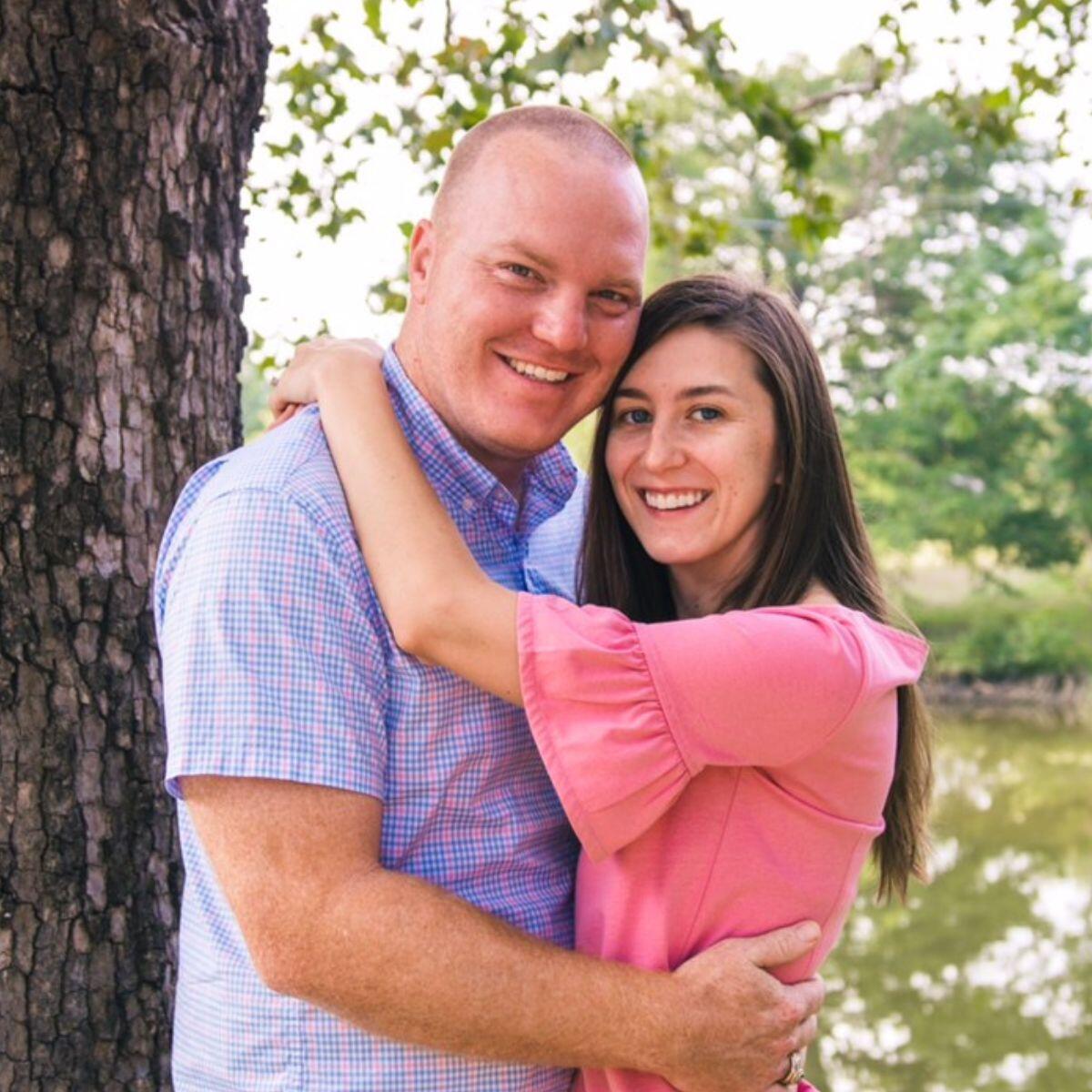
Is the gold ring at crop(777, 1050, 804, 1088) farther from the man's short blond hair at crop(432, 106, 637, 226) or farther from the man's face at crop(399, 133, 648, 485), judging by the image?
the man's short blond hair at crop(432, 106, 637, 226)

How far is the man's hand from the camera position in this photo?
77.4 inches

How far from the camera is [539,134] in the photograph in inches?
87.8

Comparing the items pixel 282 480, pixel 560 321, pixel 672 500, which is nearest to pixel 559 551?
pixel 672 500

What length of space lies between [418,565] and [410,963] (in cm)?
48

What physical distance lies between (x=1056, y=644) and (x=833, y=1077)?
1234 cm

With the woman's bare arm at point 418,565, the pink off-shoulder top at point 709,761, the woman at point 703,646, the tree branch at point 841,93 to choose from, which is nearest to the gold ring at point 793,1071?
the woman at point 703,646

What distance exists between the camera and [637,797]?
6.30 ft

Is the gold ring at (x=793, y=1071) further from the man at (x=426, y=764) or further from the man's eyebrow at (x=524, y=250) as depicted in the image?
the man's eyebrow at (x=524, y=250)

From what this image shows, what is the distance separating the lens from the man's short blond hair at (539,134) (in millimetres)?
2242

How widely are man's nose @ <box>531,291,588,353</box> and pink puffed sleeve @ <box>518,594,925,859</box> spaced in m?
0.44

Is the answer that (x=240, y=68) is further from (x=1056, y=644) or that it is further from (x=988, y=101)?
(x=1056, y=644)

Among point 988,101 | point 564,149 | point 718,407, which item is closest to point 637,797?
point 718,407

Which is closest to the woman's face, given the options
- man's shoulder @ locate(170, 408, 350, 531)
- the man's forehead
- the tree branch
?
the man's forehead

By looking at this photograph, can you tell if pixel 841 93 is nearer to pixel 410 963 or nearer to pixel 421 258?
pixel 421 258
